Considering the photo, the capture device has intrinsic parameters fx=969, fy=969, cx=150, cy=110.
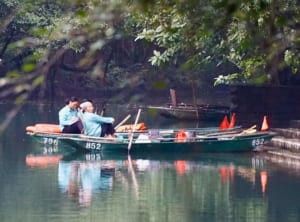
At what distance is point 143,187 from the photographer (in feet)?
49.5

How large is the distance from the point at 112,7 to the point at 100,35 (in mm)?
317

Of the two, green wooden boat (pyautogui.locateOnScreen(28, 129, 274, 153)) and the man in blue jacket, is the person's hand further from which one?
green wooden boat (pyautogui.locateOnScreen(28, 129, 274, 153))

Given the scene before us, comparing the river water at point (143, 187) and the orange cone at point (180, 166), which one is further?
the orange cone at point (180, 166)

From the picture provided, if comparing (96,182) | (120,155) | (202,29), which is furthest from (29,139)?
(202,29)

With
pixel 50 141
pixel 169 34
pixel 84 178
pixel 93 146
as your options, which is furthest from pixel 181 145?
pixel 169 34

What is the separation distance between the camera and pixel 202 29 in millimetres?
4926

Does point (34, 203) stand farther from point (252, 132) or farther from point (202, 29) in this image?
point (202, 29)

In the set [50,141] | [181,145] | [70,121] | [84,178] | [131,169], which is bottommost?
[84,178]

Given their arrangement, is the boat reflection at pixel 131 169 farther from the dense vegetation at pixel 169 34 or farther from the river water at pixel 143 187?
the dense vegetation at pixel 169 34

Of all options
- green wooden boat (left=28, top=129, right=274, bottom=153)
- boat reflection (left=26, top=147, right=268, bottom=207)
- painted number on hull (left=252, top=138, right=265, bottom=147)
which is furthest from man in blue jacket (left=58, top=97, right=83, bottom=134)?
painted number on hull (left=252, top=138, right=265, bottom=147)

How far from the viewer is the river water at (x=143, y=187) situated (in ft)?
41.1

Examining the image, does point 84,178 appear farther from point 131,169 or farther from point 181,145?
point 181,145

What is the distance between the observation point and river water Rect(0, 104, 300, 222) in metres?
12.5

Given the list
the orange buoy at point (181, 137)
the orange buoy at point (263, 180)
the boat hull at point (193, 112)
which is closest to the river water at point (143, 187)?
the orange buoy at point (263, 180)
